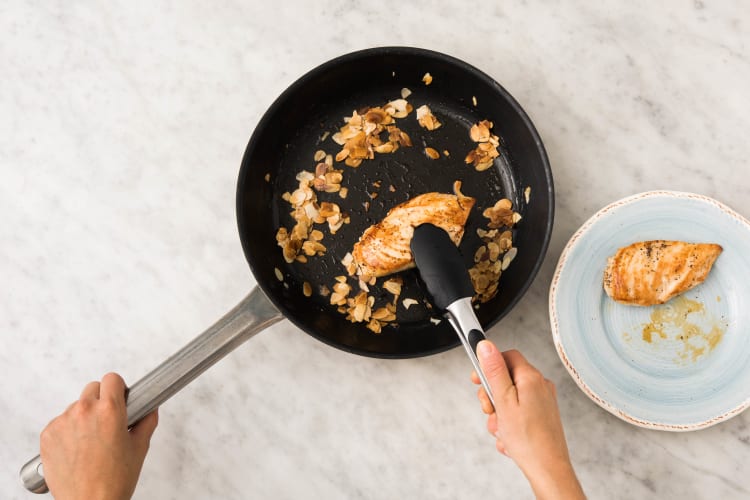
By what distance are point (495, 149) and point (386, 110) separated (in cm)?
26

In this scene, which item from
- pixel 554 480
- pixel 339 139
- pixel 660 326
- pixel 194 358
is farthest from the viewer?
pixel 339 139

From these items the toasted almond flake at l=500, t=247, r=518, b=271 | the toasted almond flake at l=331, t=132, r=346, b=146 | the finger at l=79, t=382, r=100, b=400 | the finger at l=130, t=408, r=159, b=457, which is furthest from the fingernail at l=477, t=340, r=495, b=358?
the finger at l=79, t=382, r=100, b=400

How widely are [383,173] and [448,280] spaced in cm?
32

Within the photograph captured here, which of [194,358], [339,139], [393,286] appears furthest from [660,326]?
[194,358]

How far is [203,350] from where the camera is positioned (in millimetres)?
1139

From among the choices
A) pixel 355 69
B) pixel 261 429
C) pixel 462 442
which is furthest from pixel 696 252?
pixel 261 429

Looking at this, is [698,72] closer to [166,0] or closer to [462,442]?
[462,442]

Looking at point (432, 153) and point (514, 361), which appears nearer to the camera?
point (514, 361)

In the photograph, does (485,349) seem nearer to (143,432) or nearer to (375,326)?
(375,326)

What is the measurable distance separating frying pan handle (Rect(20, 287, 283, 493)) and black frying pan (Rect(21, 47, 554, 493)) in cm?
4

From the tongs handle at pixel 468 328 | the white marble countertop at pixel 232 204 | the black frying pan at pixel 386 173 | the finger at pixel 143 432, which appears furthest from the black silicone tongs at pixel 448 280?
the finger at pixel 143 432

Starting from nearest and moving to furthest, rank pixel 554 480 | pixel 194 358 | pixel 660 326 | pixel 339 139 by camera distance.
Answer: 1. pixel 554 480
2. pixel 194 358
3. pixel 660 326
4. pixel 339 139

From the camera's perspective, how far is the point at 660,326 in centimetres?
125

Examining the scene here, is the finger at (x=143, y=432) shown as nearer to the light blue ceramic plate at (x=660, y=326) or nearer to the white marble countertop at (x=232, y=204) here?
the white marble countertop at (x=232, y=204)
